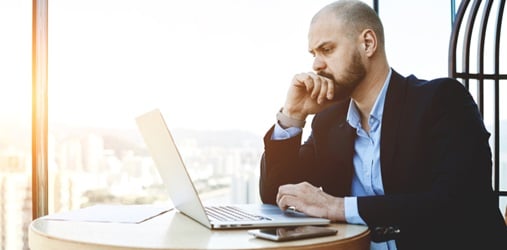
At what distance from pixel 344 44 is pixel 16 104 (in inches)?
54.9

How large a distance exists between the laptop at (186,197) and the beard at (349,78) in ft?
1.36

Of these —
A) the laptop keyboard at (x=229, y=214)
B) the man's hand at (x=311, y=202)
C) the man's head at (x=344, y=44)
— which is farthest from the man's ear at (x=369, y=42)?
the laptop keyboard at (x=229, y=214)

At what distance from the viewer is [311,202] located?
1.32m

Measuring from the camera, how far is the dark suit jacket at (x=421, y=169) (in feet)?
4.10

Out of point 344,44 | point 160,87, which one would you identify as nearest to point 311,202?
point 344,44

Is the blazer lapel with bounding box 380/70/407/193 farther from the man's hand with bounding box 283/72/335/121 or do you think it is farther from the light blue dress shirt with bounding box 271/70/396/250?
the man's hand with bounding box 283/72/335/121

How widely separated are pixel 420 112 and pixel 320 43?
36 centimetres

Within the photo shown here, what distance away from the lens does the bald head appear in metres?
1.62

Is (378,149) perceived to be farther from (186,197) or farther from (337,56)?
(186,197)

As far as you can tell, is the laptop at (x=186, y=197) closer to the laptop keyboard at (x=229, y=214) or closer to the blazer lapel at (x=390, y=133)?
the laptop keyboard at (x=229, y=214)

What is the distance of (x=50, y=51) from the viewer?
2.27m

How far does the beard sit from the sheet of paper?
0.59m

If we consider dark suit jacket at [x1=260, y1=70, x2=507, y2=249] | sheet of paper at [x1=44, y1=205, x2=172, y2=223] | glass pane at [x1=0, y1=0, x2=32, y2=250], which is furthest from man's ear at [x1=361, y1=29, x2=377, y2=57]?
glass pane at [x1=0, y1=0, x2=32, y2=250]

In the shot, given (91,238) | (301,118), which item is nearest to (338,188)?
(301,118)
